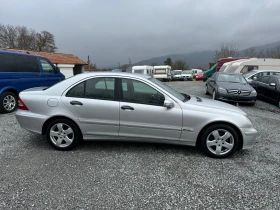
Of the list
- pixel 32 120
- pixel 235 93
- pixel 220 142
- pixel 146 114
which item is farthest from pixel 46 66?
pixel 235 93

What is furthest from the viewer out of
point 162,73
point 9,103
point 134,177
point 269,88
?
point 162,73

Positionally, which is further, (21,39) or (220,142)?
(21,39)

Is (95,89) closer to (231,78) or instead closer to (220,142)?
(220,142)

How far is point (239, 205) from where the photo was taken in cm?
233

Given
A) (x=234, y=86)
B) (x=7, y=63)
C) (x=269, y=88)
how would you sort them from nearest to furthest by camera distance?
1. (x=7, y=63)
2. (x=234, y=86)
3. (x=269, y=88)

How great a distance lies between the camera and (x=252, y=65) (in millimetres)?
15539

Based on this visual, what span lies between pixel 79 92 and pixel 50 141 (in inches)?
42.3

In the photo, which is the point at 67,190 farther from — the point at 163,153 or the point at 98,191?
the point at 163,153

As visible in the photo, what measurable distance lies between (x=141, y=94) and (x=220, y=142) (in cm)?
162

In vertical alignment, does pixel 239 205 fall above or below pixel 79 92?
below

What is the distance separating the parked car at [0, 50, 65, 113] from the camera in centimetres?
593

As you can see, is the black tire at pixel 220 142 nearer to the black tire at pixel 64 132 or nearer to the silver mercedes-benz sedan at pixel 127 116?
the silver mercedes-benz sedan at pixel 127 116

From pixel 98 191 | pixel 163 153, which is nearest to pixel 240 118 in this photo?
pixel 163 153

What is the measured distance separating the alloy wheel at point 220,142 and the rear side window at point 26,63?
6179mm
